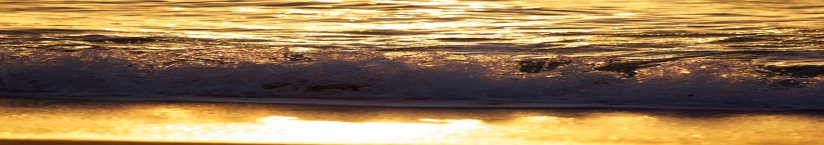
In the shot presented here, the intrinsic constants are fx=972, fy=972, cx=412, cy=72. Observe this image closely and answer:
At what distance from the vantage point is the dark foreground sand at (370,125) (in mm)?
3256

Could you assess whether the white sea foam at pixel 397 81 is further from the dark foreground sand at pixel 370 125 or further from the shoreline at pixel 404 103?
the dark foreground sand at pixel 370 125

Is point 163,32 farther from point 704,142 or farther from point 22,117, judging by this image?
point 704,142

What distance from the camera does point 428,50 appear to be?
6734mm

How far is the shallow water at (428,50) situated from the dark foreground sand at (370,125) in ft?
1.31

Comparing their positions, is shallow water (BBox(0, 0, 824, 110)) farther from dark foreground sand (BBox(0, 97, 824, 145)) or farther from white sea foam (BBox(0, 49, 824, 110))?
dark foreground sand (BBox(0, 97, 824, 145))

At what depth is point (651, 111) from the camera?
13.0ft

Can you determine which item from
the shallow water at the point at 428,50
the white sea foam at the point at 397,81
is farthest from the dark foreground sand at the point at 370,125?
the shallow water at the point at 428,50

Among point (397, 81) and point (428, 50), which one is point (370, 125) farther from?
point (428, 50)

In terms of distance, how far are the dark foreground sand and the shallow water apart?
1.31ft

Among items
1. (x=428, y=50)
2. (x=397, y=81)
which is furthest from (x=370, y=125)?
(x=428, y=50)

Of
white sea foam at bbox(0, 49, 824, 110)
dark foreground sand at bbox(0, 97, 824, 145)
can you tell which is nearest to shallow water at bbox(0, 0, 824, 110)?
white sea foam at bbox(0, 49, 824, 110)

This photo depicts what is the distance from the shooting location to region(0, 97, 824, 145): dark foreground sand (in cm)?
326

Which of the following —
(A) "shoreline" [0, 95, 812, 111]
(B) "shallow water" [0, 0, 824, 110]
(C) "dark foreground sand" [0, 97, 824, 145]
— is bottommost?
(C) "dark foreground sand" [0, 97, 824, 145]

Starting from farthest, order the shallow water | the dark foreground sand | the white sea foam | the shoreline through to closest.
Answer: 1. the shallow water
2. the white sea foam
3. the shoreline
4. the dark foreground sand
